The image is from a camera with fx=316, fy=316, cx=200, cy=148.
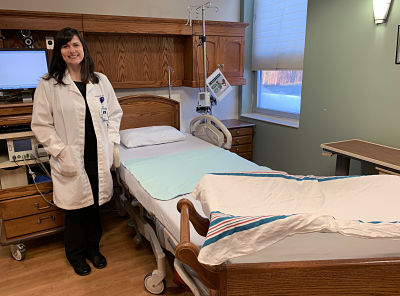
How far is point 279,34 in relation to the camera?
3.37 meters

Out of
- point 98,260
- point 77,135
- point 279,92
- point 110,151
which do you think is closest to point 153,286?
point 98,260

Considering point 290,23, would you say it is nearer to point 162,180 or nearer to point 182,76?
point 182,76

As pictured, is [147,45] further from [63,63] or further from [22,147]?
[22,147]

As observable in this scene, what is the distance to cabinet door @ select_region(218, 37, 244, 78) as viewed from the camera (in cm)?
329

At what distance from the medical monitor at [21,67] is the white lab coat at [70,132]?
436 mm

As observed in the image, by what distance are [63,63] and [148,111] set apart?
52.1 inches

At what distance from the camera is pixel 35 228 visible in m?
2.24

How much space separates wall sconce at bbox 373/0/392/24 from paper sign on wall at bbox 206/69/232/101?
143 cm

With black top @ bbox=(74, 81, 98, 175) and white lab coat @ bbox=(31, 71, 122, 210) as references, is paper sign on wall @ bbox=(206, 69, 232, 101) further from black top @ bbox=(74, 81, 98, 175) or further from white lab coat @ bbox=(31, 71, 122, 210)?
black top @ bbox=(74, 81, 98, 175)

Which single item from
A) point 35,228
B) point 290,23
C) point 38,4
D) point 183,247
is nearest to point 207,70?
point 290,23

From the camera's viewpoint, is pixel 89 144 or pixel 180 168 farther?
pixel 180 168

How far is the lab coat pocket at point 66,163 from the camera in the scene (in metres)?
1.92

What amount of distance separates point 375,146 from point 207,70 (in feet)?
5.59

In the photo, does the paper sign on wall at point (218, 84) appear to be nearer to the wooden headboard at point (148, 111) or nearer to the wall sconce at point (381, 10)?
the wooden headboard at point (148, 111)
